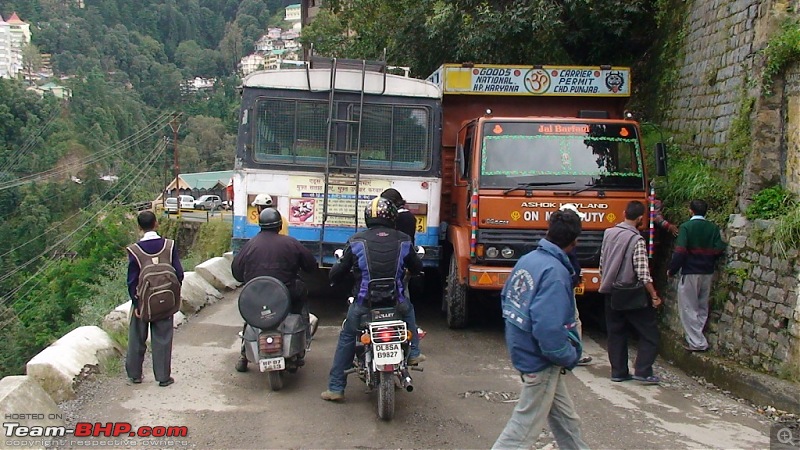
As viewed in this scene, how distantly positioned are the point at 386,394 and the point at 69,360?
9.69 ft

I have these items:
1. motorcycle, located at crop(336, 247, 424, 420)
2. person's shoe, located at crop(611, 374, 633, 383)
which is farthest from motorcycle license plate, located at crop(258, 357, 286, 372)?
person's shoe, located at crop(611, 374, 633, 383)

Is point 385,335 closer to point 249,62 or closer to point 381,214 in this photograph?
point 381,214

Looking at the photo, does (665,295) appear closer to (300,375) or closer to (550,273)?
(300,375)

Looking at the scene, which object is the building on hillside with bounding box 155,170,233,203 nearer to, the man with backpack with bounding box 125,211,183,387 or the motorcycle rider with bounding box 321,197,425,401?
the man with backpack with bounding box 125,211,183,387

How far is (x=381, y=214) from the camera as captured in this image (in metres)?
5.95

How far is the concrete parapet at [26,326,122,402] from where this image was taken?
623cm

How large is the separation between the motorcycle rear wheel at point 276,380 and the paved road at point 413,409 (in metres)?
0.06

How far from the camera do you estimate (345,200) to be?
9078 mm

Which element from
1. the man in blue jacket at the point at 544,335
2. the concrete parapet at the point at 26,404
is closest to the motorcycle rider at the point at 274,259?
the concrete parapet at the point at 26,404

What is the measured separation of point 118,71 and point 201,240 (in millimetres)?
95268

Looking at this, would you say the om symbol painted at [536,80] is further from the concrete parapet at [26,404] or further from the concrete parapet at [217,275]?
the concrete parapet at [26,404]

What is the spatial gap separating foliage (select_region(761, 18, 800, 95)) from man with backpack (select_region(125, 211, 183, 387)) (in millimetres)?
5797

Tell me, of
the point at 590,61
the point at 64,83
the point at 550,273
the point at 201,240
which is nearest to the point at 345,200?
the point at 550,273

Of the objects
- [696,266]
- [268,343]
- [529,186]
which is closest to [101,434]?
[268,343]
